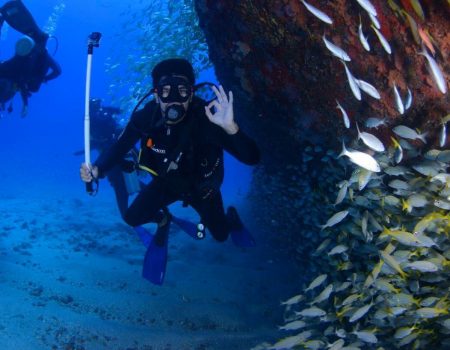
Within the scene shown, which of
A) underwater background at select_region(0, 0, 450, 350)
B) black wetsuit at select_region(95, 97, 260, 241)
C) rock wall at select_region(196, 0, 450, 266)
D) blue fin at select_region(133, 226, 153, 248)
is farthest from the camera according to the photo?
blue fin at select_region(133, 226, 153, 248)

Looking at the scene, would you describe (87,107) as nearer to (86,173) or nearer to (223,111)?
(86,173)

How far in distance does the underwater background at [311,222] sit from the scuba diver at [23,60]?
3.73 meters

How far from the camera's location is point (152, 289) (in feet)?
24.7

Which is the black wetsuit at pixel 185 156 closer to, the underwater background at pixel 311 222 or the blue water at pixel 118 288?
the underwater background at pixel 311 222

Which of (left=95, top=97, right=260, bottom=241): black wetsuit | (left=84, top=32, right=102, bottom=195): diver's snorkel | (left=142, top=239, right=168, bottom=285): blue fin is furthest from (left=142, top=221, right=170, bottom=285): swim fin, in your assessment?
(left=84, top=32, right=102, bottom=195): diver's snorkel

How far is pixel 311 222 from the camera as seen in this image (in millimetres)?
6012

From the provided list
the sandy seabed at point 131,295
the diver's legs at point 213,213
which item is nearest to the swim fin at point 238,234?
the diver's legs at point 213,213

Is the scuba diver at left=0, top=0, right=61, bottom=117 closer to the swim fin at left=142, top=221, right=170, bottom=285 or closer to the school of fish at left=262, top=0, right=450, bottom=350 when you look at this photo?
the swim fin at left=142, top=221, right=170, bottom=285

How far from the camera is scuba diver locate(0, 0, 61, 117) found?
297 inches

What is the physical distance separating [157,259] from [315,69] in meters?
3.80

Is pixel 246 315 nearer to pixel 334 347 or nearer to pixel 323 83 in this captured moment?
pixel 334 347

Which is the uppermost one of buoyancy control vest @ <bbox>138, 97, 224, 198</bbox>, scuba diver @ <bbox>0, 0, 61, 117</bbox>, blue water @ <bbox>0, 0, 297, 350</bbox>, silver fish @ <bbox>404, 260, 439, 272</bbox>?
scuba diver @ <bbox>0, 0, 61, 117</bbox>

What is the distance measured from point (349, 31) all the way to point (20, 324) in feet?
20.3

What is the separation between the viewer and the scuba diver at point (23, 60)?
754 cm
